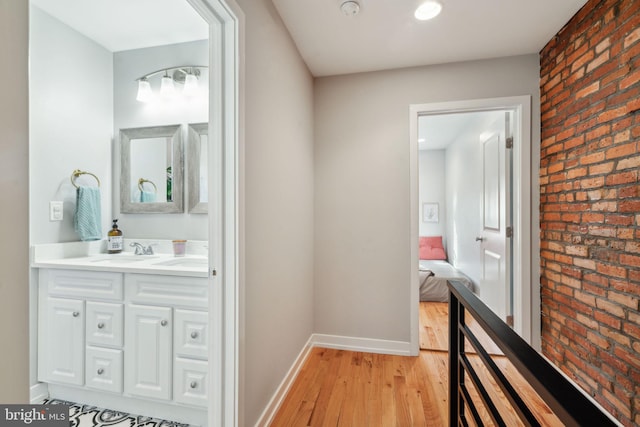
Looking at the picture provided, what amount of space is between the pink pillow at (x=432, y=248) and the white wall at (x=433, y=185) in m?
0.27

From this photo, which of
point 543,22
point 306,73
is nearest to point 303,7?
point 306,73

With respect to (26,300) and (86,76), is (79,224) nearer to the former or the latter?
(86,76)

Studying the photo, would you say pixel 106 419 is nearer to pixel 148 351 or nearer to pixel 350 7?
pixel 148 351

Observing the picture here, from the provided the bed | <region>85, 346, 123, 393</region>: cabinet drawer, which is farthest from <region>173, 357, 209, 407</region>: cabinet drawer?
the bed

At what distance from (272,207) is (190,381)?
1036mm

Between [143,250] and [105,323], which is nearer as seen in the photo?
[105,323]

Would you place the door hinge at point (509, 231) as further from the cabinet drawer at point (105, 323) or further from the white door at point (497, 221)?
the cabinet drawer at point (105, 323)

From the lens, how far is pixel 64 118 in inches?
83.6

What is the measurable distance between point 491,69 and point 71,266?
10.6ft

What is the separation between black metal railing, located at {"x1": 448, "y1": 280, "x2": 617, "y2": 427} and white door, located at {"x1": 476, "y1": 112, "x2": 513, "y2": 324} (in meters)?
1.64

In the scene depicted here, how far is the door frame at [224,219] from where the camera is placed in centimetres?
134

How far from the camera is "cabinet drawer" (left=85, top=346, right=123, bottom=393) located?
1.72 metres

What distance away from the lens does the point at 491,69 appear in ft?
7.98

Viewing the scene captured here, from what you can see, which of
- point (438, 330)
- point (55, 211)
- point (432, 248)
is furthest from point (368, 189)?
point (432, 248)
